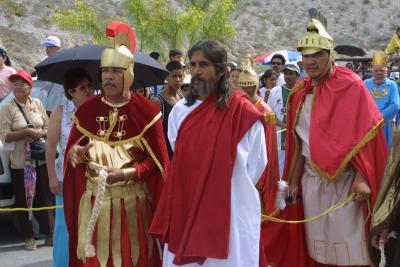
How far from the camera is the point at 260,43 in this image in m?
45.7

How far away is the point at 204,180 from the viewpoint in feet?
13.6

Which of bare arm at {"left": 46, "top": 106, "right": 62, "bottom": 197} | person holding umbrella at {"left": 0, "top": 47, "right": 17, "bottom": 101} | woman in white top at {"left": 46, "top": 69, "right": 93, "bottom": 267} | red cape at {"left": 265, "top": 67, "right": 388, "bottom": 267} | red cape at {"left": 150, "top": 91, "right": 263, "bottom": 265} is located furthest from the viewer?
person holding umbrella at {"left": 0, "top": 47, "right": 17, "bottom": 101}

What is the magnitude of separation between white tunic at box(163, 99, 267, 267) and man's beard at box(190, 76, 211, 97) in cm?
37

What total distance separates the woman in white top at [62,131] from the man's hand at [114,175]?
116 centimetres

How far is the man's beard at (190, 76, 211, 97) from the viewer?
168 inches

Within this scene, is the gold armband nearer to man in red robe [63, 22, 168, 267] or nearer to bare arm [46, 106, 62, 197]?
man in red robe [63, 22, 168, 267]

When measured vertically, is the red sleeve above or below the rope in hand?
above

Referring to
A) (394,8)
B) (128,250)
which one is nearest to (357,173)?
(128,250)

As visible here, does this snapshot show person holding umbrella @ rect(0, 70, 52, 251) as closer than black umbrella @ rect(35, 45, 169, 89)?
No

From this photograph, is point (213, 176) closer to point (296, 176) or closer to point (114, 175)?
point (114, 175)

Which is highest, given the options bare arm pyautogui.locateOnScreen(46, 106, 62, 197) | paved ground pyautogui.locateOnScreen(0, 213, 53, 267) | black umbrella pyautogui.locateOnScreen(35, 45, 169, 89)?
black umbrella pyautogui.locateOnScreen(35, 45, 169, 89)

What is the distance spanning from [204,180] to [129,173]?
959 mm

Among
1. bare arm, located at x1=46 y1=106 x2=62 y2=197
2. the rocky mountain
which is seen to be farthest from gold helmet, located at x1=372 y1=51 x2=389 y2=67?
the rocky mountain

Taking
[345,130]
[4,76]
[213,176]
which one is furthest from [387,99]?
[213,176]
